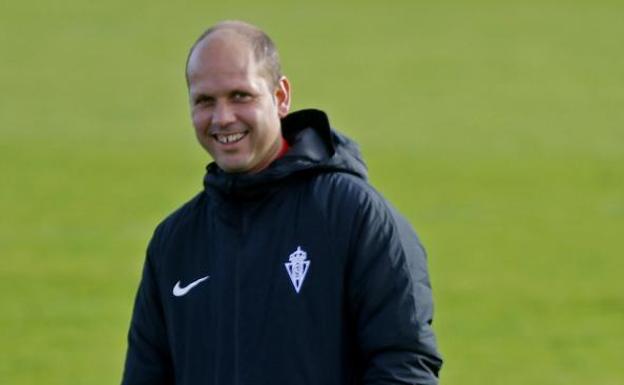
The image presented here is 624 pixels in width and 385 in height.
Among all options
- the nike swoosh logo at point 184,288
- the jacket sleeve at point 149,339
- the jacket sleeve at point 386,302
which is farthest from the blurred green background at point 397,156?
the jacket sleeve at point 386,302

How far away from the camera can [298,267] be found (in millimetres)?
4824

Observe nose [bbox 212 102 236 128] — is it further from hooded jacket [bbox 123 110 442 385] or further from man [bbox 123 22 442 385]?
hooded jacket [bbox 123 110 442 385]

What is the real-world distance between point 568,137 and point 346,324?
24.6 metres

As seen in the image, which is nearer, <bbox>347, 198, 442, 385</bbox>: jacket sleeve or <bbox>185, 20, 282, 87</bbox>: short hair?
<bbox>347, 198, 442, 385</bbox>: jacket sleeve

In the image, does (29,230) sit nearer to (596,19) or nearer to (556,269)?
(556,269)

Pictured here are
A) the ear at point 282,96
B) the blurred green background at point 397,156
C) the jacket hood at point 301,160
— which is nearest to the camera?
the jacket hood at point 301,160

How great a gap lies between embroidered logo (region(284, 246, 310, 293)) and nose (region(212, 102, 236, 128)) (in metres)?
0.38

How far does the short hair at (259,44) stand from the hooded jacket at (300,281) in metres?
0.20

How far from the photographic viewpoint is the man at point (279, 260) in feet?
15.7

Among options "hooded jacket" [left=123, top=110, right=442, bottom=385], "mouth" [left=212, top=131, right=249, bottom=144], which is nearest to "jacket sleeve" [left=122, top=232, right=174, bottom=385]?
"hooded jacket" [left=123, top=110, right=442, bottom=385]

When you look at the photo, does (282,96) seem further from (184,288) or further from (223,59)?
(184,288)

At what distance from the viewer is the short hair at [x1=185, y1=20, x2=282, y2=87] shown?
4.89 metres

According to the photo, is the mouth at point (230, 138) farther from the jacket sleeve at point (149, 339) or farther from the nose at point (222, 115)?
the jacket sleeve at point (149, 339)

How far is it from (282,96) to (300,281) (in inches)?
20.3
